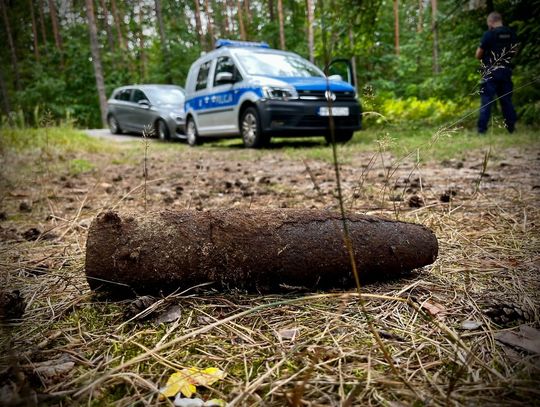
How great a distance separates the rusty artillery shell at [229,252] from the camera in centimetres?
119

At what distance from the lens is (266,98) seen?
6.95m

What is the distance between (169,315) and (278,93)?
20.8 feet

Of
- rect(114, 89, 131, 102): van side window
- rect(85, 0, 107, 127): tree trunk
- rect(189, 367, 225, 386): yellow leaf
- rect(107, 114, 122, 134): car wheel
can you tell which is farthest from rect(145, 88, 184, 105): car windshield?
rect(189, 367, 225, 386): yellow leaf

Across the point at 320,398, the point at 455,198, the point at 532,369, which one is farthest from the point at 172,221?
the point at 455,198

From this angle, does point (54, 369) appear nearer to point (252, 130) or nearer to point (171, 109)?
point (252, 130)

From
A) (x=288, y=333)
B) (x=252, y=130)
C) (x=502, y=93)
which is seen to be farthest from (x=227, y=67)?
(x=288, y=333)

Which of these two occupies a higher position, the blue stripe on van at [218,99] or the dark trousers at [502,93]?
the blue stripe on van at [218,99]

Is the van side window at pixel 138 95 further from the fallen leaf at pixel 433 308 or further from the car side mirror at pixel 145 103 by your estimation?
the fallen leaf at pixel 433 308

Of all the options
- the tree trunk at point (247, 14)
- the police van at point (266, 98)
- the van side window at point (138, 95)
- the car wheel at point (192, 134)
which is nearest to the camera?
the police van at point (266, 98)

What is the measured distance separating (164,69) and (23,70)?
29.1 feet

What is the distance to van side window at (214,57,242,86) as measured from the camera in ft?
25.8

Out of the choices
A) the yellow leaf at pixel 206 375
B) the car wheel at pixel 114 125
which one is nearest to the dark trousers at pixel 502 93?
the yellow leaf at pixel 206 375

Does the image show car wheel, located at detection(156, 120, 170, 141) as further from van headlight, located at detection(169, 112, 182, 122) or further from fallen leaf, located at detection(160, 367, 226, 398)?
fallen leaf, located at detection(160, 367, 226, 398)

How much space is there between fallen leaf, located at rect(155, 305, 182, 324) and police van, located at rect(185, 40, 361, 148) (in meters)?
5.38
